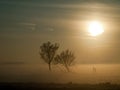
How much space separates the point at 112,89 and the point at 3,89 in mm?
11627

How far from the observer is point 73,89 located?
44.5m

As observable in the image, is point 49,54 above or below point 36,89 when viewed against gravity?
above

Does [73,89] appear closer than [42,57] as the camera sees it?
Yes

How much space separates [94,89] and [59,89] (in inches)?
150

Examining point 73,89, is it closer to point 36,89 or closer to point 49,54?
point 36,89

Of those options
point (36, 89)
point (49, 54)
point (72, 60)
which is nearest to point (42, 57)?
point (49, 54)

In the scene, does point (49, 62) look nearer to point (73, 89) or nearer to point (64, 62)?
point (64, 62)

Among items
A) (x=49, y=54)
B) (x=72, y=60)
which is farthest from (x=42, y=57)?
(x=72, y=60)

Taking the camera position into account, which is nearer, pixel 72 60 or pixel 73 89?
pixel 73 89

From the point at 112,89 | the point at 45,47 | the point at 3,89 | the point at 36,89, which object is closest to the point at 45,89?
the point at 36,89

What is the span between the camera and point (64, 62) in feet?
320

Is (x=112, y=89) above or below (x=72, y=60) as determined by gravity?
below

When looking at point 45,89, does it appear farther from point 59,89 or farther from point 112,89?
point 112,89

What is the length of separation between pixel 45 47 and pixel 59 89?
49510 millimetres
